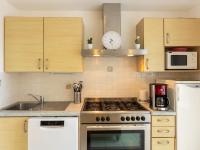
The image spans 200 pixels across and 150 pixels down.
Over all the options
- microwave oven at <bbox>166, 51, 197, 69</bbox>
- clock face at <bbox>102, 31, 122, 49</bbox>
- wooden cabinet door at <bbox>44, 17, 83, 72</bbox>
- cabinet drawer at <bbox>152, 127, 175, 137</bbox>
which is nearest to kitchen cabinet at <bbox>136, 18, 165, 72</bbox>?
microwave oven at <bbox>166, 51, 197, 69</bbox>

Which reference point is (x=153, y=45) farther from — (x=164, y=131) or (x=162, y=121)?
(x=164, y=131)

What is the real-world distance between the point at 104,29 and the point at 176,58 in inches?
41.2

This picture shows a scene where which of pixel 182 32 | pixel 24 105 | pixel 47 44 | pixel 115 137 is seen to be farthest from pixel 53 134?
pixel 182 32

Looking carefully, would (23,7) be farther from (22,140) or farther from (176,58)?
(176,58)

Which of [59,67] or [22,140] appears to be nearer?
[22,140]

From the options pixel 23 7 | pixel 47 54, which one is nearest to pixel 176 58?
pixel 47 54

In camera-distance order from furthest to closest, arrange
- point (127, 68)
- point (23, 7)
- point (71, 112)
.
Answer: point (127, 68) < point (23, 7) < point (71, 112)

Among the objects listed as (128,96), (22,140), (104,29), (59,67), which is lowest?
(22,140)

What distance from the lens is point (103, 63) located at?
3.05 m

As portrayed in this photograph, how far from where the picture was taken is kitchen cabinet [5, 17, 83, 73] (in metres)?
2.63

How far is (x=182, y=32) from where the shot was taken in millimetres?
2670

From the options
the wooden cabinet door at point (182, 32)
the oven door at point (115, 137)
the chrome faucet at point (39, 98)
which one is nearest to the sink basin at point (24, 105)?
the chrome faucet at point (39, 98)

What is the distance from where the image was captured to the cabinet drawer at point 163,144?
90.7 inches

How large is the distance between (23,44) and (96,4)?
1.13 metres
